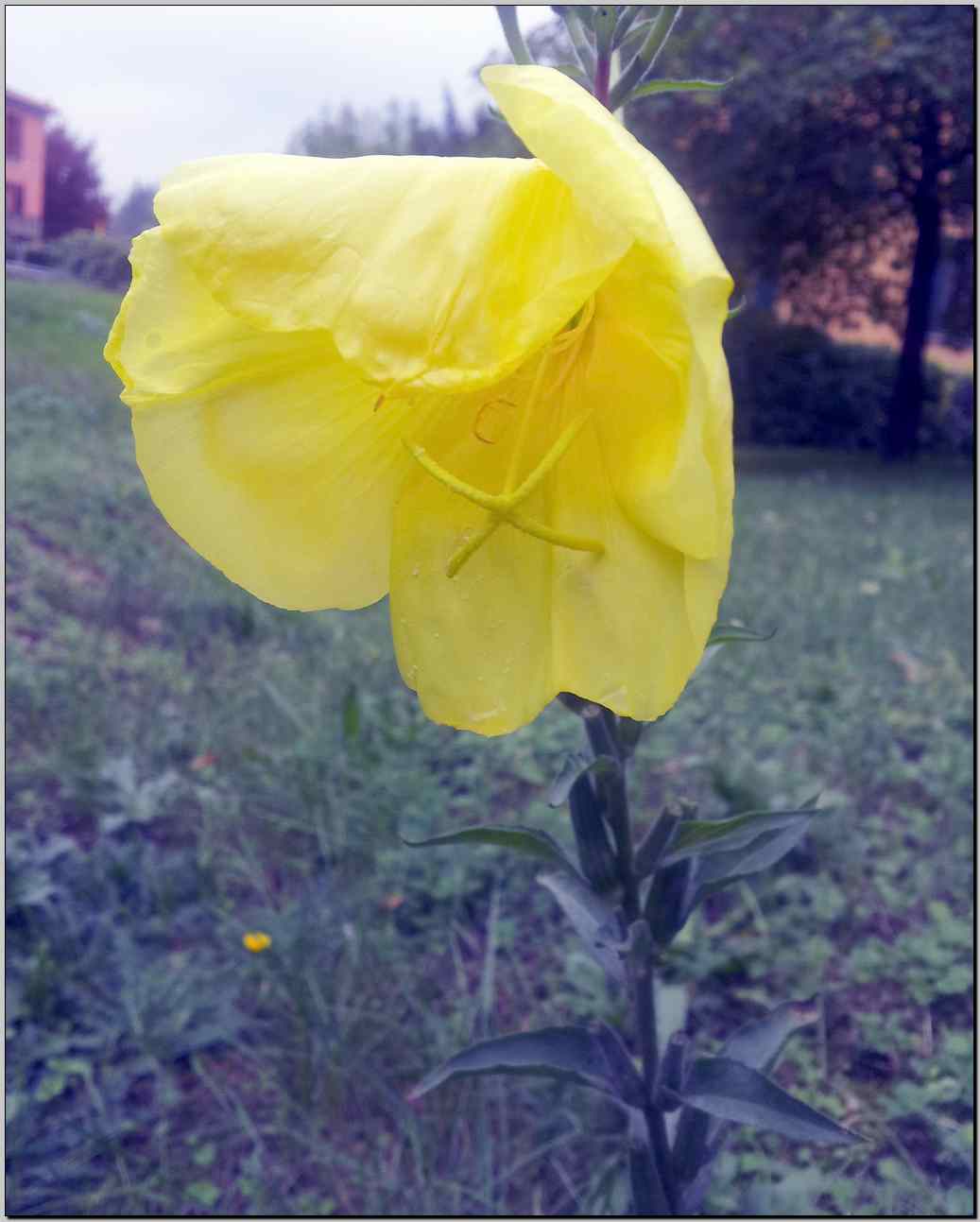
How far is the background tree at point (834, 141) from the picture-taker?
267 inches

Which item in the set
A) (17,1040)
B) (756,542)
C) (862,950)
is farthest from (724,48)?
(17,1040)

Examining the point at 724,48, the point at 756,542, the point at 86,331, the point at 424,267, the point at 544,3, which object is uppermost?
the point at 724,48

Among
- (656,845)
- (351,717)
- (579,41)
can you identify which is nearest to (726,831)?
(656,845)

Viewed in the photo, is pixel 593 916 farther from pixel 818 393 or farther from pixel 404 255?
pixel 818 393

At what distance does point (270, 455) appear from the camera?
2.41ft

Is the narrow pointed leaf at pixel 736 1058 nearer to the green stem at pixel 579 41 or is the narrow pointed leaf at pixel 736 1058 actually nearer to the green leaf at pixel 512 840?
the green leaf at pixel 512 840

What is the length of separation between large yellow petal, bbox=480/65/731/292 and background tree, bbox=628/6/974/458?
655cm

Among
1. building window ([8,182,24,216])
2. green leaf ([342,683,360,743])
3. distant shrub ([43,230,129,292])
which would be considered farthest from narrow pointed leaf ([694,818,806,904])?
distant shrub ([43,230,129,292])

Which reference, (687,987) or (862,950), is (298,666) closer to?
(687,987)

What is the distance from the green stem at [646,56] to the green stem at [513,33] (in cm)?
7

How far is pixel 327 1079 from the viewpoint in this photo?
4.45 feet

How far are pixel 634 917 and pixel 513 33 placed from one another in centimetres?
70

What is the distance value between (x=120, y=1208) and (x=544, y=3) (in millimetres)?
1362

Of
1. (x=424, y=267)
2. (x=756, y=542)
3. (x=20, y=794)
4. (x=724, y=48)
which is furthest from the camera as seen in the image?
(x=724, y=48)
